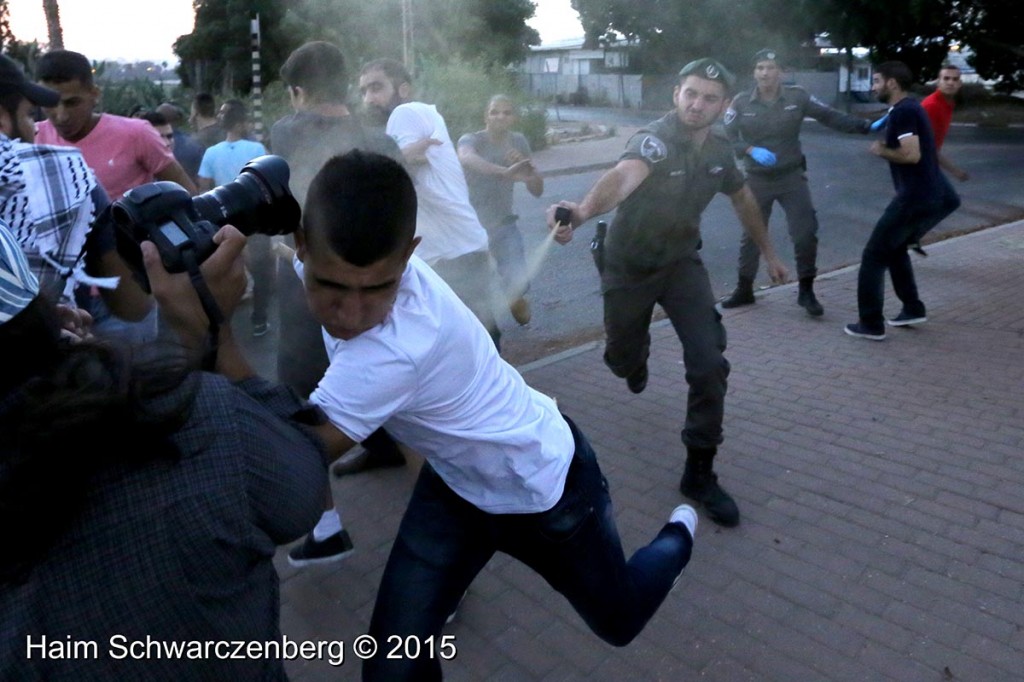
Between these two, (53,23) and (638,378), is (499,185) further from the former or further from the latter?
(53,23)

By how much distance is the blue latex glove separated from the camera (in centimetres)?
630

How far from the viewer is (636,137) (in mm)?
3732

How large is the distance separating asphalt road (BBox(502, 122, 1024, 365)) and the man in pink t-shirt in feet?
9.08

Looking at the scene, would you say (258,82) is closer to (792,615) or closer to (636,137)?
(636,137)

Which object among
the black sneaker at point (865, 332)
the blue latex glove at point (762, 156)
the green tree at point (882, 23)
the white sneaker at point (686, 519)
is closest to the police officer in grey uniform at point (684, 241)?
the white sneaker at point (686, 519)

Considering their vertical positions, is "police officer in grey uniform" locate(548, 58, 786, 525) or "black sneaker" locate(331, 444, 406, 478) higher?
"police officer in grey uniform" locate(548, 58, 786, 525)

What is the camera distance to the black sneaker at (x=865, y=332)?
5.84m

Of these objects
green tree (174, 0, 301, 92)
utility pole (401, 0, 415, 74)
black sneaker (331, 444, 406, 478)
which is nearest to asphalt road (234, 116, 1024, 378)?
black sneaker (331, 444, 406, 478)

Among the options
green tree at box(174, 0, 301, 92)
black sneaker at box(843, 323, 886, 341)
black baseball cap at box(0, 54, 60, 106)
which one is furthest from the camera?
green tree at box(174, 0, 301, 92)

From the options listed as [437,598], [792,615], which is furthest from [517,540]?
[792,615]

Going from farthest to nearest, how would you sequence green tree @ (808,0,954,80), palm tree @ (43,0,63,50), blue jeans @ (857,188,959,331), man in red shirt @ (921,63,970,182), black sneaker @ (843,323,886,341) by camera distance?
1. green tree @ (808,0,954,80)
2. palm tree @ (43,0,63,50)
3. man in red shirt @ (921,63,970,182)
4. black sneaker @ (843,323,886,341)
5. blue jeans @ (857,188,959,331)

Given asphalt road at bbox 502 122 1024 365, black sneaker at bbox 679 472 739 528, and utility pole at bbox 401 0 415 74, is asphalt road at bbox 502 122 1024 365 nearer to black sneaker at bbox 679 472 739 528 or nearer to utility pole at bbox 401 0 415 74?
black sneaker at bbox 679 472 739 528

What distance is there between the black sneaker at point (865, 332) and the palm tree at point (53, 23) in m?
12.1

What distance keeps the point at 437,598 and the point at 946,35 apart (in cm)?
3232
